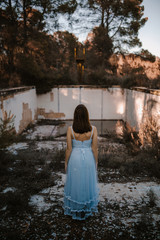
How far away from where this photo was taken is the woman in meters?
2.60

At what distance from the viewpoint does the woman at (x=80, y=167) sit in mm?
2602

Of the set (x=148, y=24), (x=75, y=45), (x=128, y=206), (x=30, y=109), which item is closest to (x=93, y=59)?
(x=75, y=45)

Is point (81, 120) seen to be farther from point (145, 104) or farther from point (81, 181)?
point (145, 104)

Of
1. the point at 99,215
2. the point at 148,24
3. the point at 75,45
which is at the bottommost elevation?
the point at 99,215

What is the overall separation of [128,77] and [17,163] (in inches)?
319

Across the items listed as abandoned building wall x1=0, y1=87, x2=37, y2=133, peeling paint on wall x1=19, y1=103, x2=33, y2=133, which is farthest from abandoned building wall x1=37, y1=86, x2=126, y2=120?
peeling paint on wall x1=19, y1=103, x2=33, y2=133

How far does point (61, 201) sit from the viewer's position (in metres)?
Answer: 3.18

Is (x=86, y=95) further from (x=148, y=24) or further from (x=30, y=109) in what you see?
(x=148, y=24)

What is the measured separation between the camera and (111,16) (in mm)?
16891

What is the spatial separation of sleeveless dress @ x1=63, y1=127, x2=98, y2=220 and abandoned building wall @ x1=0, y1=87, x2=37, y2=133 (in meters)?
3.40

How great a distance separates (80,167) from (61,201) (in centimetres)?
95

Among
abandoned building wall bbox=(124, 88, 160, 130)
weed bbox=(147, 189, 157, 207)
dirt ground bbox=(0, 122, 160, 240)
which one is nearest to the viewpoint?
dirt ground bbox=(0, 122, 160, 240)

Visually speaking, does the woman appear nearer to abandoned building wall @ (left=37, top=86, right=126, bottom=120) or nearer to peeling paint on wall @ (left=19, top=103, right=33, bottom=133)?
peeling paint on wall @ (left=19, top=103, right=33, bottom=133)

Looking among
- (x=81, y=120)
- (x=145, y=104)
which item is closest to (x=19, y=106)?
(x=145, y=104)
